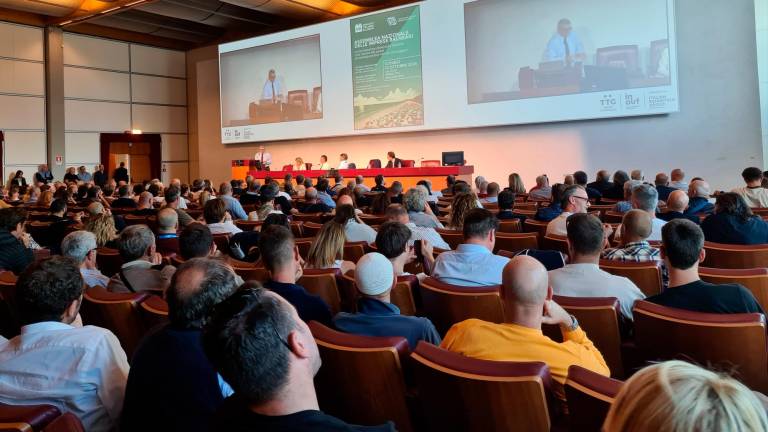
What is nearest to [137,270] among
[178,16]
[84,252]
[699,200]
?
[84,252]

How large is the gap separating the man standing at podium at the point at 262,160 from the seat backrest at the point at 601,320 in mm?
14424

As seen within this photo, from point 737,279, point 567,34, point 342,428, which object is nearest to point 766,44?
point 567,34

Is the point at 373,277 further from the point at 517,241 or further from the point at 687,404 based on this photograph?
the point at 517,241

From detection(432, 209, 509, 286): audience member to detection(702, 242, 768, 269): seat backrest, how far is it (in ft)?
5.00

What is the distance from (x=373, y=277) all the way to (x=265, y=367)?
1258mm

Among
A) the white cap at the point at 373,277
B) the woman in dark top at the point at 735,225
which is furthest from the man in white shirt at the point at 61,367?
the woman in dark top at the point at 735,225

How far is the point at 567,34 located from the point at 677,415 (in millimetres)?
12382

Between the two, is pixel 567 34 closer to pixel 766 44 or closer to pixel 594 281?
pixel 766 44

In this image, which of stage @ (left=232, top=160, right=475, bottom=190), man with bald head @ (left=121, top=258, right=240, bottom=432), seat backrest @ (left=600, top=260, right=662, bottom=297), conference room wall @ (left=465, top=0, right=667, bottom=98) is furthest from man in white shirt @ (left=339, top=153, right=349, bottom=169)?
man with bald head @ (left=121, top=258, right=240, bottom=432)

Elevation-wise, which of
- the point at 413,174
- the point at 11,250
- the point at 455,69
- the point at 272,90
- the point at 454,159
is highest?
the point at 272,90

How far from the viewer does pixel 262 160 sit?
660 inches

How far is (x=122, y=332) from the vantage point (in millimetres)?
2779

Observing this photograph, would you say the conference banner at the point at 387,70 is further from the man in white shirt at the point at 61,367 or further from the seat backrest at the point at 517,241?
the man in white shirt at the point at 61,367

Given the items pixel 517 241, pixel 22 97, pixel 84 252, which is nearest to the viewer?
pixel 84 252
